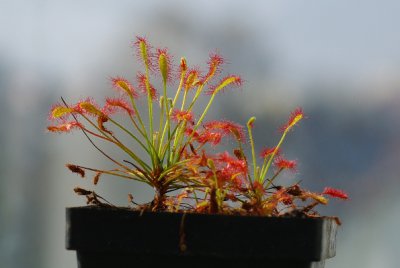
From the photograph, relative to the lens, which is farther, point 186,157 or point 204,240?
point 186,157

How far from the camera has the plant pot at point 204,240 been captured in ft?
2.02

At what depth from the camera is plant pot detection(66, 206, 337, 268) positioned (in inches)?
24.2

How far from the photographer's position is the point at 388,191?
182 cm

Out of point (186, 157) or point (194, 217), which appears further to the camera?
point (186, 157)

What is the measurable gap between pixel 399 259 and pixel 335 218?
1.30 m

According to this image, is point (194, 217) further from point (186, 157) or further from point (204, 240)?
point (186, 157)

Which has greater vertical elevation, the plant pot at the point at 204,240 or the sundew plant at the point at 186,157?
the sundew plant at the point at 186,157

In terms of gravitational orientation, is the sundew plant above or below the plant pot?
above

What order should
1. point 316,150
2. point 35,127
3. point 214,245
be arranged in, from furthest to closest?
point 35,127
point 316,150
point 214,245

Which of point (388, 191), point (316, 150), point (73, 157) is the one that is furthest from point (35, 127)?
point (388, 191)

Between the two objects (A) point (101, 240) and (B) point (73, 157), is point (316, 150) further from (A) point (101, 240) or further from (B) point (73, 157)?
(A) point (101, 240)

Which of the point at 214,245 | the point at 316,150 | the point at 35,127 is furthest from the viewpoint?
the point at 35,127

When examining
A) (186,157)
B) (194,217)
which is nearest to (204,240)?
(194,217)

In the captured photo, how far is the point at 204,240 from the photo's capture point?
617 mm
